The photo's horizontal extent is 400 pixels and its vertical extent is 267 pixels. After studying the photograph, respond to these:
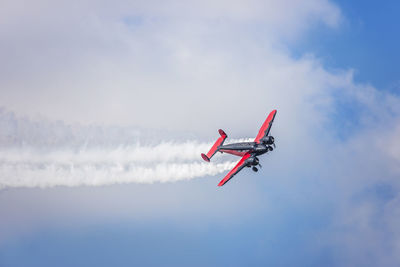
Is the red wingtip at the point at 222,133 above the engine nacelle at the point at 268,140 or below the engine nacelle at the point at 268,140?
above

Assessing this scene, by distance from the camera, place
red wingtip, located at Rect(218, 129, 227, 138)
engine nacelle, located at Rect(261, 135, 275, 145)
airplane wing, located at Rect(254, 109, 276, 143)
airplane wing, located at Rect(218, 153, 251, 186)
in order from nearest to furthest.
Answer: airplane wing, located at Rect(218, 153, 251, 186), engine nacelle, located at Rect(261, 135, 275, 145), airplane wing, located at Rect(254, 109, 276, 143), red wingtip, located at Rect(218, 129, 227, 138)

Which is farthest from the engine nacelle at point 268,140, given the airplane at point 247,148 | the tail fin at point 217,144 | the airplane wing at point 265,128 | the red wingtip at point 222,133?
the tail fin at point 217,144

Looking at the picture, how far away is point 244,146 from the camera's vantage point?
99.4 meters

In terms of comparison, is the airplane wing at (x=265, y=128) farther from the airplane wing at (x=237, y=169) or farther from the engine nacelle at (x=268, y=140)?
the airplane wing at (x=237, y=169)

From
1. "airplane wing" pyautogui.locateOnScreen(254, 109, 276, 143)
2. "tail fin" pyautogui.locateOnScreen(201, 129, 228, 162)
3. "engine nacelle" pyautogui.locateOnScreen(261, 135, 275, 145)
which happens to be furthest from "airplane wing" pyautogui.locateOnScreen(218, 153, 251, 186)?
"tail fin" pyautogui.locateOnScreen(201, 129, 228, 162)

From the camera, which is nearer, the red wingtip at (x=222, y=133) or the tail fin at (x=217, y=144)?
the tail fin at (x=217, y=144)

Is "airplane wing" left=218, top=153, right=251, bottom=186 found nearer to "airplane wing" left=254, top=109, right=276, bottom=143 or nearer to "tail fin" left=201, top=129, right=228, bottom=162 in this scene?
"airplane wing" left=254, top=109, right=276, bottom=143

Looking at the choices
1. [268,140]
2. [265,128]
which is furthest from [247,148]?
[265,128]

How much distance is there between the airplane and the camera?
95.6 metres

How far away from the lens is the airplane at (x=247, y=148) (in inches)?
3765

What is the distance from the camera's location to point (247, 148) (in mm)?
98750

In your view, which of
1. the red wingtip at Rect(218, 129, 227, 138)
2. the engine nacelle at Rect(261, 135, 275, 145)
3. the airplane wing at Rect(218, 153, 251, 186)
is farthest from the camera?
the red wingtip at Rect(218, 129, 227, 138)

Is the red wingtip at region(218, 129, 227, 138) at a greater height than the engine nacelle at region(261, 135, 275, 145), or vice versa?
the red wingtip at region(218, 129, 227, 138)

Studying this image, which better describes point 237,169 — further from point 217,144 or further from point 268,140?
point 217,144
